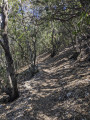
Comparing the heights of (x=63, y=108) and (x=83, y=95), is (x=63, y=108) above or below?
below

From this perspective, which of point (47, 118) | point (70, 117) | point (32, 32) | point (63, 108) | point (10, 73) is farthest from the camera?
point (32, 32)

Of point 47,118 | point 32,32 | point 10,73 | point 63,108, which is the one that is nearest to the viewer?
point 47,118

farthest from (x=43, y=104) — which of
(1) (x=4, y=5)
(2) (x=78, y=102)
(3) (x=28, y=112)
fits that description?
(1) (x=4, y=5)

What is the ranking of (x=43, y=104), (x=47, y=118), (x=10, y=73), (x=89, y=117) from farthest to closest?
(x=10, y=73) < (x=43, y=104) < (x=47, y=118) < (x=89, y=117)

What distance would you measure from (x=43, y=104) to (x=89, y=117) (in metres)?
3.16

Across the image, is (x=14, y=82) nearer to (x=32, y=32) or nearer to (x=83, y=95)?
(x=83, y=95)

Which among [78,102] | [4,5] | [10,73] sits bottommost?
[78,102]

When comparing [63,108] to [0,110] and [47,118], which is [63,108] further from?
[0,110]

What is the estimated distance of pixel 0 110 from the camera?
806 cm

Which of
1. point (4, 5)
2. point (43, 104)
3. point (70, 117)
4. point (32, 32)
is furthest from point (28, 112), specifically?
point (32, 32)

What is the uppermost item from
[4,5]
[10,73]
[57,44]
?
[4,5]

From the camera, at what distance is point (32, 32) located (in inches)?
622

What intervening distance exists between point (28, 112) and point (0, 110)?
8.83 feet

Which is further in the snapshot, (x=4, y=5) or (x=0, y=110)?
(x=0, y=110)
